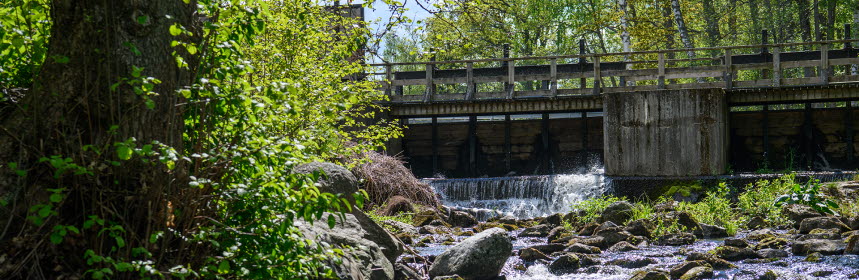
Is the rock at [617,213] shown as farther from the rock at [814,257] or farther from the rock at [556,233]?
the rock at [814,257]

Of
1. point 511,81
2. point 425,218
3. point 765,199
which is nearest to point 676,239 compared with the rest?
point 765,199

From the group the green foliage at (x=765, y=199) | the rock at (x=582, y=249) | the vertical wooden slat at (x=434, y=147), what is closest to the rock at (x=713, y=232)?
the green foliage at (x=765, y=199)

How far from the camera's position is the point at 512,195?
16938 millimetres

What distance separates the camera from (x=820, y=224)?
1019 centimetres

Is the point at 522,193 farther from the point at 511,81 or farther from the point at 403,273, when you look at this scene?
the point at 403,273

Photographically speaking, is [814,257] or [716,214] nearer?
[814,257]

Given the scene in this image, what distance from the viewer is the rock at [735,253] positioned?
29.1ft

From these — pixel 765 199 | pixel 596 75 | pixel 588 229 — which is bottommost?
pixel 588 229

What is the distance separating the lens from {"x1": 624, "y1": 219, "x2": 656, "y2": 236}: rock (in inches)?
428

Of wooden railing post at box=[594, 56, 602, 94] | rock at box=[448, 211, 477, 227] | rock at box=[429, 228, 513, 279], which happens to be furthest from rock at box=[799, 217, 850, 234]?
wooden railing post at box=[594, 56, 602, 94]

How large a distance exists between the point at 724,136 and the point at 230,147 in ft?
44.2

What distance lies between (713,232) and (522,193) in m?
6.21

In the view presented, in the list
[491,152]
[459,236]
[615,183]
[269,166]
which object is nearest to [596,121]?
[491,152]

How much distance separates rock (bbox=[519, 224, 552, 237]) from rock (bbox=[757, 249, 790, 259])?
3579 mm
